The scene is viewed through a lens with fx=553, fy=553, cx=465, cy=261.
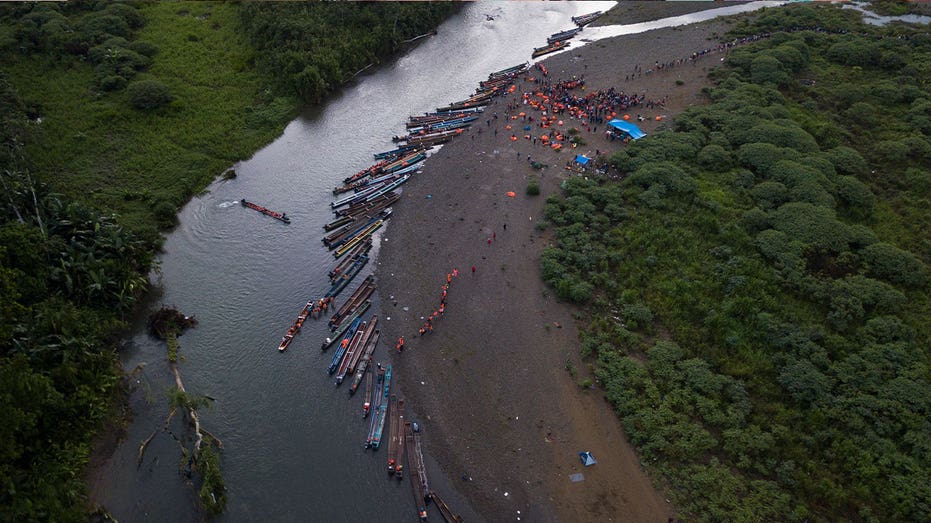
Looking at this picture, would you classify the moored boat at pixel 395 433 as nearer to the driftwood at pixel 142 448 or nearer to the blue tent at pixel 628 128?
the driftwood at pixel 142 448

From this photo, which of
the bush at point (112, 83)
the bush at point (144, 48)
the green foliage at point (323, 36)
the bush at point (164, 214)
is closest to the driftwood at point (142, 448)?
the bush at point (164, 214)

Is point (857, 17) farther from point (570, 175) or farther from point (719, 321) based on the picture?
point (719, 321)

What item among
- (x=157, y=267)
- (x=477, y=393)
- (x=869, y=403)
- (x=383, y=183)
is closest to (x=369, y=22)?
(x=383, y=183)

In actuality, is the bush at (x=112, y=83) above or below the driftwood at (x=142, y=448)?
above

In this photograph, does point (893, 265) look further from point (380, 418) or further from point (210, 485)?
point (210, 485)

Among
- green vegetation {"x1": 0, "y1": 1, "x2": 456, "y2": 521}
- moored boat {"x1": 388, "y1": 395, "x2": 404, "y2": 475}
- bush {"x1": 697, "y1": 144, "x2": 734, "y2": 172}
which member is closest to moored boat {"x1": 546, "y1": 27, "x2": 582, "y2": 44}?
green vegetation {"x1": 0, "y1": 1, "x2": 456, "y2": 521}

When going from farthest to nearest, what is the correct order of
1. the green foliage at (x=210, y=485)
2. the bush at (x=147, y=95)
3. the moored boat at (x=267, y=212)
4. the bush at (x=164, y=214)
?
the bush at (x=147, y=95), the moored boat at (x=267, y=212), the bush at (x=164, y=214), the green foliage at (x=210, y=485)

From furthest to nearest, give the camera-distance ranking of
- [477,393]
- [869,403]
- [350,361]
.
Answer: [350,361]
[477,393]
[869,403]
